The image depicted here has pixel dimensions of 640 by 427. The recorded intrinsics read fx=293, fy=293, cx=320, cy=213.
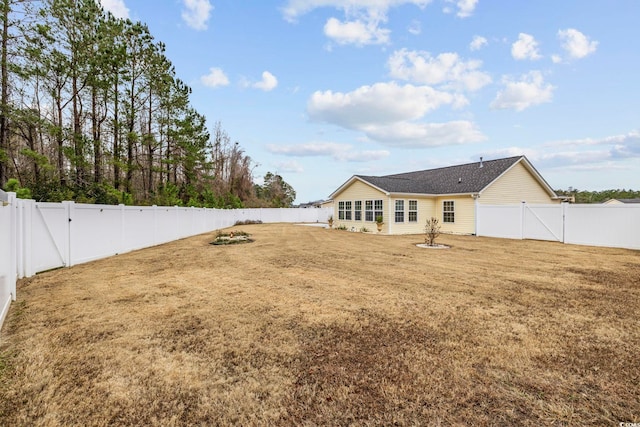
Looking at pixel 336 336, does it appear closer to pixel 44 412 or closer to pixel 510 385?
pixel 510 385

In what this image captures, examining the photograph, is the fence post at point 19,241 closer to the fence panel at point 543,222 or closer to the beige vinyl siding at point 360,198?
the beige vinyl siding at point 360,198

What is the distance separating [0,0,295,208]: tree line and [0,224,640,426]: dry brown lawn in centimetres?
655

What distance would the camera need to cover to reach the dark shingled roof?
17.4 m

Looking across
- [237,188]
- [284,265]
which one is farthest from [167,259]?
[237,188]

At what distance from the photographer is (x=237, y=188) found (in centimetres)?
3591

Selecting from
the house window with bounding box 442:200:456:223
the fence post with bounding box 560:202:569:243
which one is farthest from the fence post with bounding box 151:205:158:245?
the fence post with bounding box 560:202:569:243

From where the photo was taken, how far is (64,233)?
7.32 meters

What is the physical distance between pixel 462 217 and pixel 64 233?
58.7 feet

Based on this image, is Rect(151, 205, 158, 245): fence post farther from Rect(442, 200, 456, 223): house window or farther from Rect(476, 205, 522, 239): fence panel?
Rect(476, 205, 522, 239): fence panel

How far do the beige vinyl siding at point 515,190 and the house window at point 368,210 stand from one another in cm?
623

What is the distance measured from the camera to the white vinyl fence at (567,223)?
1108cm

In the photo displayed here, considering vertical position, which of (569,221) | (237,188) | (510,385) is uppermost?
(237,188)

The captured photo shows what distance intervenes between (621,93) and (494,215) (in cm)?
708

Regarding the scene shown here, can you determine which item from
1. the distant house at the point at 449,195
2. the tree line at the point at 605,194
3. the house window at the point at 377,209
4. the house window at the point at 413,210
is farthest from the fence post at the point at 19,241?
the tree line at the point at 605,194
